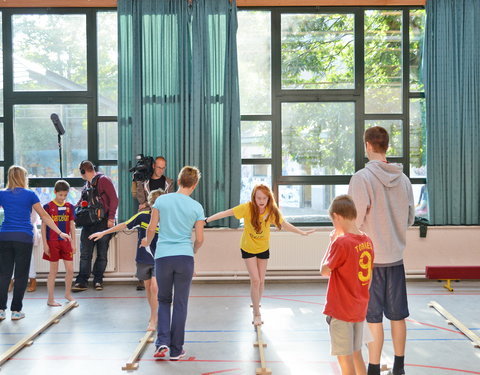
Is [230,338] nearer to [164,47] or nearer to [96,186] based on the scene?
[96,186]

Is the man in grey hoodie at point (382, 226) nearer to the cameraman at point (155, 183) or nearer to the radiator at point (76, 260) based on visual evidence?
the cameraman at point (155, 183)

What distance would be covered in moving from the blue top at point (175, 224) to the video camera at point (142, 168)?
273 cm

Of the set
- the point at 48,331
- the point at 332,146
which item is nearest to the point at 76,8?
the point at 332,146

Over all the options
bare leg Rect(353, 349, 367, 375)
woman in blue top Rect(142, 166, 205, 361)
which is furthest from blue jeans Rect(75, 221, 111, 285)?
bare leg Rect(353, 349, 367, 375)

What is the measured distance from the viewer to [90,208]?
6.38 meters

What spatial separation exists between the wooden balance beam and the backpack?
12.8 ft

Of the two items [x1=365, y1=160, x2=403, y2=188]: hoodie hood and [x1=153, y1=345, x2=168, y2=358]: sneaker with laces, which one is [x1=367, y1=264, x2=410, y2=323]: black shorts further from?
[x1=153, y1=345, x2=168, y2=358]: sneaker with laces

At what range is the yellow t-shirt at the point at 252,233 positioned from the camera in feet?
15.2

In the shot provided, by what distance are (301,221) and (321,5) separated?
2.78m

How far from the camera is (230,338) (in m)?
4.46

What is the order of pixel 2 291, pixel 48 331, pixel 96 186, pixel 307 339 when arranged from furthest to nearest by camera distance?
pixel 96 186 → pixel 2 291 → pixel 48 331 → pixel 307 339

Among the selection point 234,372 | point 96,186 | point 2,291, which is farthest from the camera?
point 96,186

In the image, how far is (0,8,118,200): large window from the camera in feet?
23.2

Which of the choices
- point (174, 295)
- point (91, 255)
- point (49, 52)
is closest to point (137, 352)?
point (174, 295)
